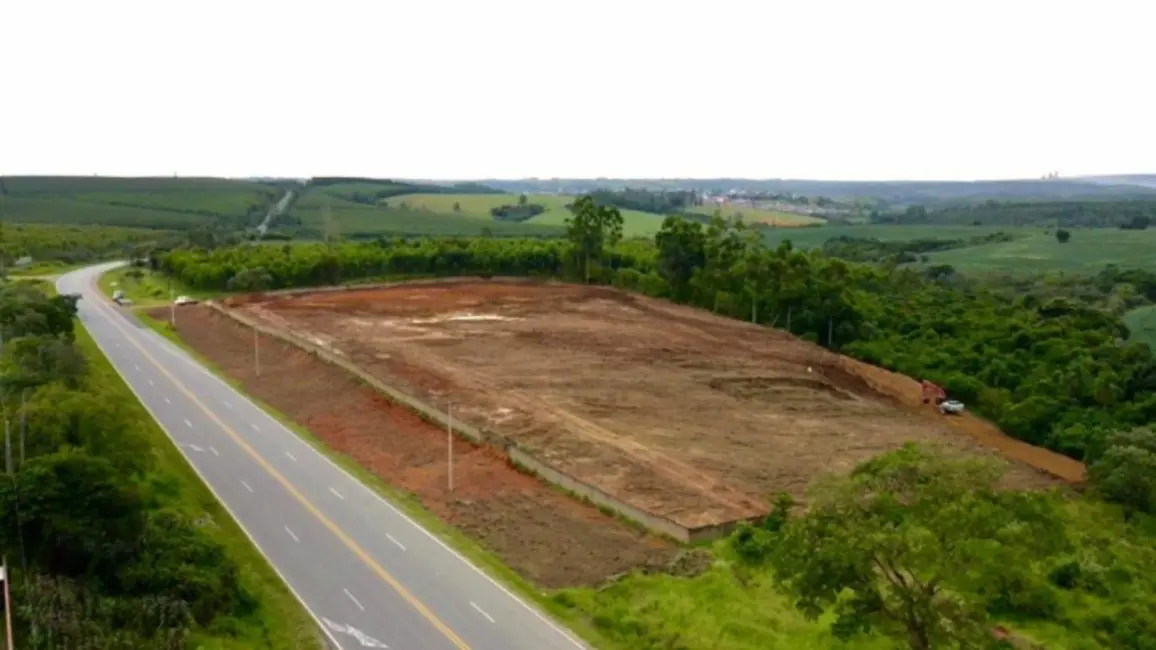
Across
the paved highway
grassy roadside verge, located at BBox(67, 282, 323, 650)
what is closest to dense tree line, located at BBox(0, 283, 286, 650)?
grassy roadside verge, located at BBox(67, 282, 323, 650)

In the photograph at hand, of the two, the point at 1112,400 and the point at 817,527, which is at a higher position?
the point at 817,527

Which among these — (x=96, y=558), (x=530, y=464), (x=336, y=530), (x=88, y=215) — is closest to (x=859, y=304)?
(x=530, y=464)

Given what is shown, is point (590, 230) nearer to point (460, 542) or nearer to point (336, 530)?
point (336, 530)

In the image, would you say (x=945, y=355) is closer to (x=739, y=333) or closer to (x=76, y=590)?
(x=739, y=333)

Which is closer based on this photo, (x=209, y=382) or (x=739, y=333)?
(x=209, y=382)

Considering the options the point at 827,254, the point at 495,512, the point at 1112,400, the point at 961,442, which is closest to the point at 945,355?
the point at 1112,400

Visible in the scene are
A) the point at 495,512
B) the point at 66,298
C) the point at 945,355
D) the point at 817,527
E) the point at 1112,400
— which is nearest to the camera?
the point at 817,527

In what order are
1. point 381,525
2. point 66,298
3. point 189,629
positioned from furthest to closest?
1. point 66,298
2. point 381,525
3. point 189,629
